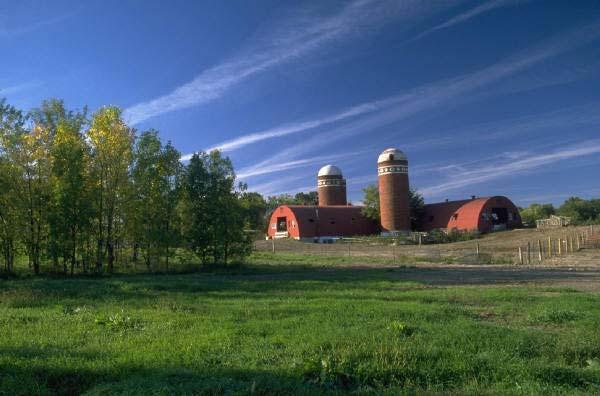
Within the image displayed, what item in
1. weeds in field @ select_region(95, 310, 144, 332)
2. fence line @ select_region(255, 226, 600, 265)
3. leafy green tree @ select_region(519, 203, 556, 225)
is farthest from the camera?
leafy green tree @ select_region(519, 203, 556, 225)

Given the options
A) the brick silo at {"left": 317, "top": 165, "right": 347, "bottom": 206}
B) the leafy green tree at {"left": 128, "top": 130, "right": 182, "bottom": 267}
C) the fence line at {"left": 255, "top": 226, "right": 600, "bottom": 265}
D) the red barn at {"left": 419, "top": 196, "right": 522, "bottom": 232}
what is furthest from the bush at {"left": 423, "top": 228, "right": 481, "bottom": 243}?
the leafy green tree at {"left": 128, "top": 130, "right": 182, "bottom": 267}

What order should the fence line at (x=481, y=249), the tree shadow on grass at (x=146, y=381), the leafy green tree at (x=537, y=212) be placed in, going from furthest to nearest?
the leafy green tree at (x=537, y=212), the fence line at (x=481, y=249), the tree shadow on grass at (x=146, y=381)

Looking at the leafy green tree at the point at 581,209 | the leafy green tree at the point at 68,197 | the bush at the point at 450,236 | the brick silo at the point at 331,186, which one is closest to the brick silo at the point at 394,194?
the bush at the point at 450,236

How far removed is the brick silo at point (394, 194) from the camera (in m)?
58.9

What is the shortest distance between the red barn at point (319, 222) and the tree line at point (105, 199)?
1280 inches

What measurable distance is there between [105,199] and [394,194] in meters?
41.8

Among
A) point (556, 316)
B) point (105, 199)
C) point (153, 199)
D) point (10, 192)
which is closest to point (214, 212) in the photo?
point (153, 199)

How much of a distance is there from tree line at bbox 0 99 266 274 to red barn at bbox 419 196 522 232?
120 ft

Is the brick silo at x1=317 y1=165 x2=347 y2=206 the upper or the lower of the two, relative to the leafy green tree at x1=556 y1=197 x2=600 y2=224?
upper

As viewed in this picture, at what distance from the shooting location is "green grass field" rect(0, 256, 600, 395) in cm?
531

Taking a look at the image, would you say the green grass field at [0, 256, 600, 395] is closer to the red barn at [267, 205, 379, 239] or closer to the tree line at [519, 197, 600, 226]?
the red barn at [267, 205, 379, 239]

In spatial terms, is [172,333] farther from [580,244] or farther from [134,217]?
[580,244]

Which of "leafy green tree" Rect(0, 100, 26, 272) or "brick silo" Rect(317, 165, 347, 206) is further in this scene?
"brick silo" Rect(317, 165, 347, 206)

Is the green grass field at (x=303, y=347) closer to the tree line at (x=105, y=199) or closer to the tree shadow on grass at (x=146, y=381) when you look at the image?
the tree shadow on grass at (x=146, y=381)
